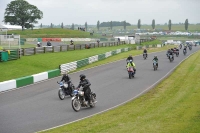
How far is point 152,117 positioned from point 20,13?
110060 millimetres

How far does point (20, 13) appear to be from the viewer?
11894 centimetres

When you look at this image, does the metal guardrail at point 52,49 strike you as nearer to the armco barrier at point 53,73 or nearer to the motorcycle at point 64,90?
the armco barrier at point 53,73

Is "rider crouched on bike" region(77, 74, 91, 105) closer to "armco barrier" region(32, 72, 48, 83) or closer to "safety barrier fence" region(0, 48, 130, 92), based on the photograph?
"safety barrier fence" region(0, 48, 130, 92)

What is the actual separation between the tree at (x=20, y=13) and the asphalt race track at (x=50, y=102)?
9276cm

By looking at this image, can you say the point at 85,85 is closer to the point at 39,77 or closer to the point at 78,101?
the point at 78,101

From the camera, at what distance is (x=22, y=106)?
17.9 metres

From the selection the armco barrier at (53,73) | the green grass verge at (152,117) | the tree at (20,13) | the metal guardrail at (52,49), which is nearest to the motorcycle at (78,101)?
the green grass verge at (152,117)

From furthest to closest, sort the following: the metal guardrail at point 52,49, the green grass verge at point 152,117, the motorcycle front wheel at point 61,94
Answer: the metal guardrail at point 52,49, the motorcycle front wheel at point 61,94, the green grass verge at point 152,117

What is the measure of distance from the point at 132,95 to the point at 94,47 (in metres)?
43.1

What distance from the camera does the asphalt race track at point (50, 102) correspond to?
47.3 ft

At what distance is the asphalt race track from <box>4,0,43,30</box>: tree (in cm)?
9276

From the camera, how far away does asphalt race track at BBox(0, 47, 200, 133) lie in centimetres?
1443

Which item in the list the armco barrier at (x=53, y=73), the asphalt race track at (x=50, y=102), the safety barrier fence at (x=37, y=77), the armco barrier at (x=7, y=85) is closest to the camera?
the asphalt race track at (x=50, y=102)

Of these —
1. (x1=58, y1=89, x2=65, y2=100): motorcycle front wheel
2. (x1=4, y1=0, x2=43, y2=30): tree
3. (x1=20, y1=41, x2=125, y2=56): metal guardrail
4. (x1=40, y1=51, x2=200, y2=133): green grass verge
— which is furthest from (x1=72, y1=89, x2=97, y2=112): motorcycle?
(x1=4, y1=0, x2=43, y2=30): tree
